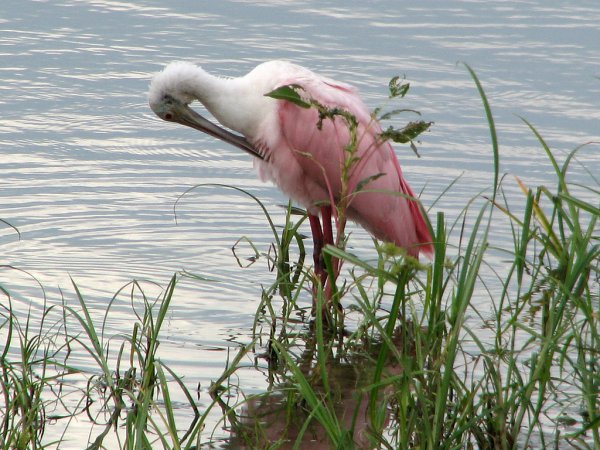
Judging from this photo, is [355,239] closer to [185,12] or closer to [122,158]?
[122,158]

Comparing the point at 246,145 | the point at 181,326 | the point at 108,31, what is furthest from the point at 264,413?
the point at 108,31

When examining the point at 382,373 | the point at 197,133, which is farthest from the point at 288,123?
the point at 197,133

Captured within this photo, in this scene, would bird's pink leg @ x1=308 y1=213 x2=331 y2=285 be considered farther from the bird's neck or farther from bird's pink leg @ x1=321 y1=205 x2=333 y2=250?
the bird's neck

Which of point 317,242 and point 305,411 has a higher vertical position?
point 317,242

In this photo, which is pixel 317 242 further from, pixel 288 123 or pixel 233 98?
pixel 233 98

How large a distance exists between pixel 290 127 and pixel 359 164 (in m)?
0.40

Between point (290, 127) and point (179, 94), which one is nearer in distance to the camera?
point (290, 127)

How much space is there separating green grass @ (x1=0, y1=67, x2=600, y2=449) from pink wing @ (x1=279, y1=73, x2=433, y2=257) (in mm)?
695


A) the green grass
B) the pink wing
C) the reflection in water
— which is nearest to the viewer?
the green grass

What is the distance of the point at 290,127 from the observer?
23.2 ft

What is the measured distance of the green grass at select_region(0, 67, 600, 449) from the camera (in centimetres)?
430

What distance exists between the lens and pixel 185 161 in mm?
9211

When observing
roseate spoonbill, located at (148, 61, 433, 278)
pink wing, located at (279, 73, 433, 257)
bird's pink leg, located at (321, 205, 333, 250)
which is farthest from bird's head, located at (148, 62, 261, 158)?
bird's pink leg, located at (321, 205, 333, 250)

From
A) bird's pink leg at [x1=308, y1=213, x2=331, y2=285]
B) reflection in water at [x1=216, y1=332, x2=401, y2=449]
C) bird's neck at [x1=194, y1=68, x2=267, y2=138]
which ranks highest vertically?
bird's neck at [x1=194, y1=68, x2=267, y2=138]
